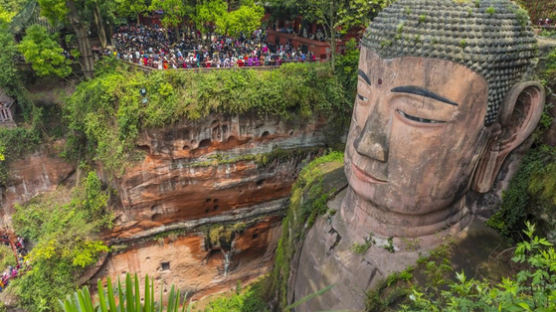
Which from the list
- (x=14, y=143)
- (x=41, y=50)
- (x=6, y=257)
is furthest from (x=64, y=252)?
(x=41, y=50)

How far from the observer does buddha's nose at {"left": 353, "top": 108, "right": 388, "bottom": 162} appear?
5.51 metres

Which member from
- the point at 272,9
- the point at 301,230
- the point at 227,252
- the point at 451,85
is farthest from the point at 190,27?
the point at 451,85

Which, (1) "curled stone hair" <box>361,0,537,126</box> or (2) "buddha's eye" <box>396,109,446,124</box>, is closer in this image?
(1) "curled stone hair" <box>361,0,537,126</box>

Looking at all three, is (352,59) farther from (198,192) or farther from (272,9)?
(198,192)

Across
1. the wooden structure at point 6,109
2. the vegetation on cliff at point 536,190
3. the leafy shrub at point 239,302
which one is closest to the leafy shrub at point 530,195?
the vegetation on cliff at point 536,190

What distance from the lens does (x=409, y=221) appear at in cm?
599

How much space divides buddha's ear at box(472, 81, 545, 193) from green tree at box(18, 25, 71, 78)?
15.9 meters

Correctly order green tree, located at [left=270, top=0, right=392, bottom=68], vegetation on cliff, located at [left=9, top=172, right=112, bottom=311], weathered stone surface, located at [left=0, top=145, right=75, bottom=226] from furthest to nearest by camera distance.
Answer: weathered stone surface, located at [left=0, top=145, right=75, bottom=226], green tree, located at [left=270, top=0, right=392, bottom=68], vegetation on cliff, located at [left=9, top=172, right=112, bottom=311]

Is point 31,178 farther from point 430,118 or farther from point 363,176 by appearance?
point 430,118

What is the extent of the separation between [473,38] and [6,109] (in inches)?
778

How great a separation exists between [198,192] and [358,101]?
933 centimetres

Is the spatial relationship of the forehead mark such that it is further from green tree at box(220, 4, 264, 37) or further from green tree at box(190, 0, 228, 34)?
green tree at box(190, 0, 228, 34)

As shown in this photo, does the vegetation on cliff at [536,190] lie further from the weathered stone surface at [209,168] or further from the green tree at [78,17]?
the green tree at [78,17]

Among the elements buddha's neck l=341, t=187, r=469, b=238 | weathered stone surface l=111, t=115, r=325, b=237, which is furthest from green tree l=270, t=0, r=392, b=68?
buddha's neck l=341, t=187, r=469, b=238
